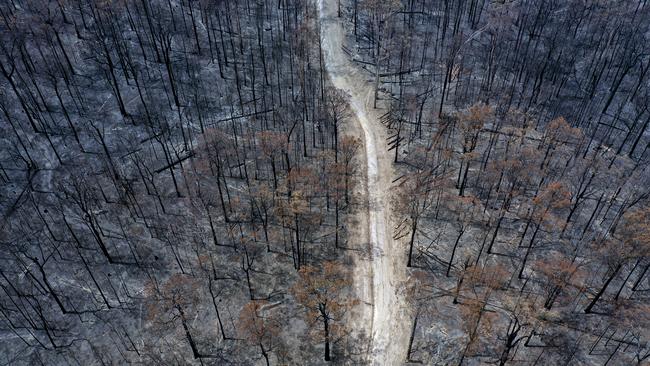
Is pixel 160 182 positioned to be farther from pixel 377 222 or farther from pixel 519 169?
pixel 519 169

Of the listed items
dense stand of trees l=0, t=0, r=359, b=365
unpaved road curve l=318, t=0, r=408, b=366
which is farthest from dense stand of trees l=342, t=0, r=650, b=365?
dense stand of trees l=0, t=0, r=359, b=365

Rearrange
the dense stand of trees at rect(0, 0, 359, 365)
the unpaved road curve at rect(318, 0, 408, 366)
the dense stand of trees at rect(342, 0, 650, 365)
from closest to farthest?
1. the dense stand of trees at rect(0, 0, 359, 365)
2. the unpaved road curve at rect(318, 0, 408, 366)
3. the dense stand of trees at rect(342, 0, 650, 365)

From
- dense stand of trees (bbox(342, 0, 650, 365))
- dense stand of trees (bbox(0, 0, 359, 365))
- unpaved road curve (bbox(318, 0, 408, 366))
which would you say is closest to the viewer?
dense stand of trees (bbox(0, 0, 359, 365))

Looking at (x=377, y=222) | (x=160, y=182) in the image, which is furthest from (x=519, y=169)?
(x=160, y=182)

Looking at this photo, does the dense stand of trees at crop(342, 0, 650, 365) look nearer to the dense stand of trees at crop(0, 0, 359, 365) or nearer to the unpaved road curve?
the unpaved road curve

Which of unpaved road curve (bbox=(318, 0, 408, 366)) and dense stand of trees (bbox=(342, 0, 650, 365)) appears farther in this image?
dense stand of trees (bbox=(342, 0, 650, 365))

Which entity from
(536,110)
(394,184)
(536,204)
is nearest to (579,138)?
(536,110)
